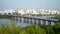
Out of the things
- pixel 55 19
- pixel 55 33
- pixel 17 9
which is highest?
pixel 17 9

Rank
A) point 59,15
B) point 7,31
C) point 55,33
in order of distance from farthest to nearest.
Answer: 1. point 59,15
2. point 55,33
3. point 7,31

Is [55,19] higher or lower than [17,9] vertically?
lower

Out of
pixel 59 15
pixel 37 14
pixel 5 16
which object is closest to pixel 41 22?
pixel 37 14

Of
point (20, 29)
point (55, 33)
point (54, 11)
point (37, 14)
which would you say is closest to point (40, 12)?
point (37, 14)

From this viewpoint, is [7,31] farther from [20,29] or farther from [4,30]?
[20,29]

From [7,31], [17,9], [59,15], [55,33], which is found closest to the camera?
[7,31]

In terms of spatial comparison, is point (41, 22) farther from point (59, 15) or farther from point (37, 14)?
point (59, 15)

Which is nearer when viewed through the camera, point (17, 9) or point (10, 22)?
point (10, 22)

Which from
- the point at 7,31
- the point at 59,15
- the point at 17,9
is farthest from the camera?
the point at 59,15

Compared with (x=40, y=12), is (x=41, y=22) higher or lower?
lower
